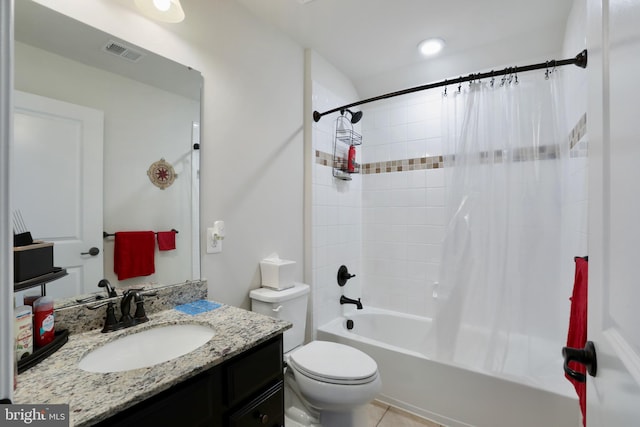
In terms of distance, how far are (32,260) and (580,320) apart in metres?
1.90

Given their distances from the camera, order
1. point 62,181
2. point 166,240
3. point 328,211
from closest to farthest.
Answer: point 62,181, point 166,240, point 328,211

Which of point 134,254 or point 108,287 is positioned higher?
point 134,254

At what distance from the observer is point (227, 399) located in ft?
3.04

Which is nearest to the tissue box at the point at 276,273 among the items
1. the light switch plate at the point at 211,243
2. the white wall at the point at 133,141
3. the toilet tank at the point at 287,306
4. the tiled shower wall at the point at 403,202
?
the toilet tank at the point at 287,306

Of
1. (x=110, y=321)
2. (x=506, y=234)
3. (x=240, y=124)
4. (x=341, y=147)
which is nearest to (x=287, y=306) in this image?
(x=110, y=321)

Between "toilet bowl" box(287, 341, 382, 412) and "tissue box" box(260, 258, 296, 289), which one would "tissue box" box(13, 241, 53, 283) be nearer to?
"tissue box" box(260, 258, 296, 289)

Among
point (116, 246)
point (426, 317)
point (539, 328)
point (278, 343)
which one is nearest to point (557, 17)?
point (539, 328)

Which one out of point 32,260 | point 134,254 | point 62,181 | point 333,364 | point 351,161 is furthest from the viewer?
point 351,161

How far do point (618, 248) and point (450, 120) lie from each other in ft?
5.04

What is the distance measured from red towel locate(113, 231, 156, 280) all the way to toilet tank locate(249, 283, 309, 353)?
614 mm

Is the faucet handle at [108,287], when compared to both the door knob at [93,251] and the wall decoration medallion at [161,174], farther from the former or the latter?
the wall decoration medallion at [161,174]

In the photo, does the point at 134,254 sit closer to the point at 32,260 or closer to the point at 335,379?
the point at 32,260

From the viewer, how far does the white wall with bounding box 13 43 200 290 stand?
1.03 m

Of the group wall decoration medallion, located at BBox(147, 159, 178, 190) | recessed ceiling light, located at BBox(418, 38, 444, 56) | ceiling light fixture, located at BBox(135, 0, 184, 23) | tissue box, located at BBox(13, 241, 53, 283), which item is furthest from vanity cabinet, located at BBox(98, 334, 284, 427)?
recessed ceiling light, located at BBox(418, 38, 444, 56)
